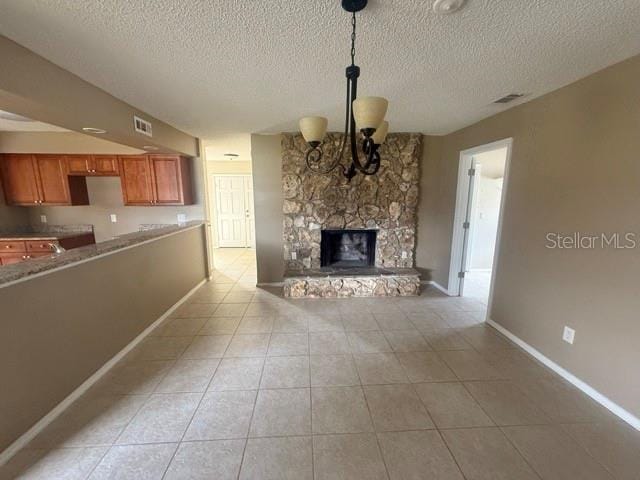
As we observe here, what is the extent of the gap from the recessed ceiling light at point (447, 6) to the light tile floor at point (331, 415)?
2290 millimetres

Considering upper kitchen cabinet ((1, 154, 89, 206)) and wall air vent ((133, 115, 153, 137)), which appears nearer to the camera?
wall air vent ((133, 115, 153, 137))

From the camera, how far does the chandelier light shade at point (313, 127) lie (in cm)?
158

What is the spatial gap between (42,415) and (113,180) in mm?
3587

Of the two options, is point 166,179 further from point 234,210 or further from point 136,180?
point 234,210

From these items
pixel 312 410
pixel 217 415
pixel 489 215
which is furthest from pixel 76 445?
pixel 489 215

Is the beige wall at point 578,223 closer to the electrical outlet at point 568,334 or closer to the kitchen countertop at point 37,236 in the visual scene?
the electrical outlet at point 568,334

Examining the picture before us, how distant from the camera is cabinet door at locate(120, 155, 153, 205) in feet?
12.6

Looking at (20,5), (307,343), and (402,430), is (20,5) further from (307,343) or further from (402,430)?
(402,430)

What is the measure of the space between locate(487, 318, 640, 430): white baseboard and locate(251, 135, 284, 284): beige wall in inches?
119

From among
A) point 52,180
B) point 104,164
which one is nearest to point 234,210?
point 104,164

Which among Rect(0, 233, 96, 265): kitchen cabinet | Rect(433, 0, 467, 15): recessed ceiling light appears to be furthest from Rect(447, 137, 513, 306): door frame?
Rect(0, 233, 96, 265): kitchen cabinet

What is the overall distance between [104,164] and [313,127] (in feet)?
12.5

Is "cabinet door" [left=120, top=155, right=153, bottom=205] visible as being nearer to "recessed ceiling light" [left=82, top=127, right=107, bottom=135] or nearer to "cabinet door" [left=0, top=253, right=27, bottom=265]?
"cabinet door" [left=0, top=253, right=27, bottom=265]

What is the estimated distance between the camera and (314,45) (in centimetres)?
156
